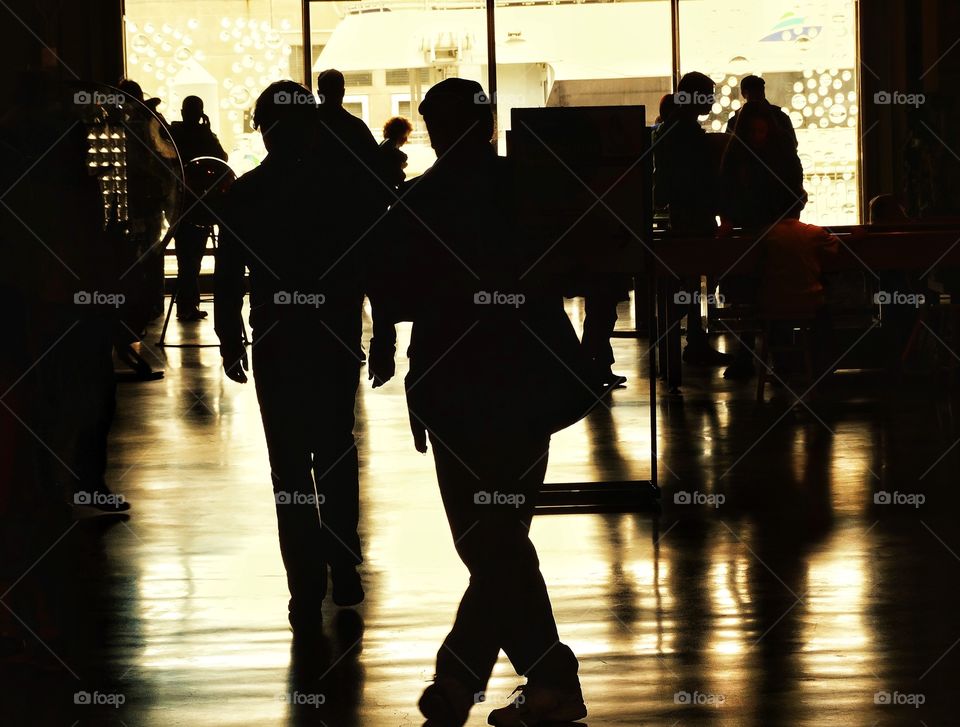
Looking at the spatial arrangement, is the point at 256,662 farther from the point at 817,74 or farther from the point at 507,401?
the point at 817,74

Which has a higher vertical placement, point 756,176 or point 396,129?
point 396,129

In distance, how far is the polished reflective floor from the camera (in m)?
3.78

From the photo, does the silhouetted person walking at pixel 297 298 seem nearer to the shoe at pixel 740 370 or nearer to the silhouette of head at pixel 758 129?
the silhouette of head at pixel 758 129

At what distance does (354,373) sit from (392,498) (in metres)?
1.82

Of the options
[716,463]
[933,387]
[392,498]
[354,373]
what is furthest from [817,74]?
[354,373]

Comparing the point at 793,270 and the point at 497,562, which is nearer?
the point at 497,562

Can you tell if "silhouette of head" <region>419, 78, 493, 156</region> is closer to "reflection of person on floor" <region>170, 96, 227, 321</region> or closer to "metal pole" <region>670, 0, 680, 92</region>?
"reflection of person on floor" <region>170, 96, 227, 321</region>

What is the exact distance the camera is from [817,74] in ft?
49.8

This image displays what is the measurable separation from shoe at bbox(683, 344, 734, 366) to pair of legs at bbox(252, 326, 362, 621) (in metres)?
5.80

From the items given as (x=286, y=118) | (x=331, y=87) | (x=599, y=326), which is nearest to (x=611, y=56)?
(x=599, y=326)

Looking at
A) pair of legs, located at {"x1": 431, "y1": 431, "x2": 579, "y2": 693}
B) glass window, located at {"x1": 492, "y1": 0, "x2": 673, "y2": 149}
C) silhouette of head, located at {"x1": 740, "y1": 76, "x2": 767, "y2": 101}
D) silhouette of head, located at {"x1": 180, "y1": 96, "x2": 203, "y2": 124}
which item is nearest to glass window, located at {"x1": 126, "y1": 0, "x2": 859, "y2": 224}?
glass window, located at {"x1": 492, "y1": 0, "x2": 673, "y2": 149}

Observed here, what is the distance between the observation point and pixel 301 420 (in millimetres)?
4367

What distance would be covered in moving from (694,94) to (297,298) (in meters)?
5.18

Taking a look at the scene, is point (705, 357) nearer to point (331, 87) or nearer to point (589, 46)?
point (331, 87)
